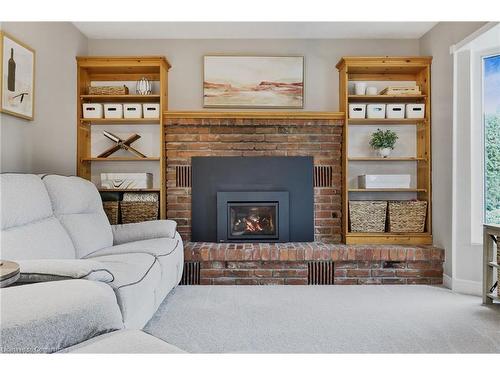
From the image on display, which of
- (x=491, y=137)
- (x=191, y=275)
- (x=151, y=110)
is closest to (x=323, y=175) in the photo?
(x=491, y=137)

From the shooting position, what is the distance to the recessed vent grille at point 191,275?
3.86 metres

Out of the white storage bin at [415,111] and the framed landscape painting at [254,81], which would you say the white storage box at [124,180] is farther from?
the white storage bin at [415,111]

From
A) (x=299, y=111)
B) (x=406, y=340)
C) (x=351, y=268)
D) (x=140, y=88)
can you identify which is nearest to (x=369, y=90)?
(x=299, y=111)

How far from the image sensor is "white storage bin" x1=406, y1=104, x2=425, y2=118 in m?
4.19

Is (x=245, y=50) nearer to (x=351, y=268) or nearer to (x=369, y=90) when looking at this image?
(x=369, y=90)

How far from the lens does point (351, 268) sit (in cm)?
388

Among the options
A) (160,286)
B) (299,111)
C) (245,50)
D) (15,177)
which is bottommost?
(160,286)

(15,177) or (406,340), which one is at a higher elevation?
(15,177)

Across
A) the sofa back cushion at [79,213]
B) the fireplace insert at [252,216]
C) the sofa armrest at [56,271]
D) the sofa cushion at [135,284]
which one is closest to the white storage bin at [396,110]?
the fireplace insert at [252,216]

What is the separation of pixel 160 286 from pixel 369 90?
9.33 ft

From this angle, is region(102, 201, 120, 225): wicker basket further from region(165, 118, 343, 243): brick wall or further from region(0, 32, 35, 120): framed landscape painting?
region(0, 32, 35, 120): framed landscape painting

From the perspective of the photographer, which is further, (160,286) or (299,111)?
(299,111)
